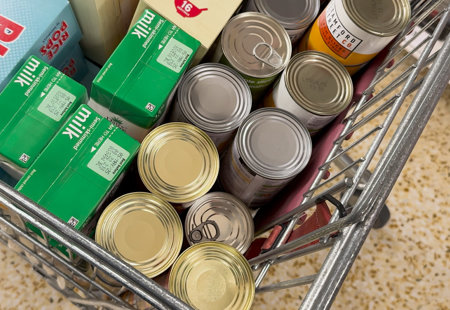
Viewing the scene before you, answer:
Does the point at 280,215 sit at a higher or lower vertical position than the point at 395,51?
lower

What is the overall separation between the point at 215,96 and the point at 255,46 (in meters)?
0.11

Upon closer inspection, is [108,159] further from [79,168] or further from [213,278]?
[213,278]

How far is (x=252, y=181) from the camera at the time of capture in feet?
2.60

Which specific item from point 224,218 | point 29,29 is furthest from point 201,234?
point 29,29

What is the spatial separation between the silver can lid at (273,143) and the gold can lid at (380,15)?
7.7 inches

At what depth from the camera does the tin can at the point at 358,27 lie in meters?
0.79

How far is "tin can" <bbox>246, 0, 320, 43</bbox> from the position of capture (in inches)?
34.9

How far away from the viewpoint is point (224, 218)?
845 millimetres

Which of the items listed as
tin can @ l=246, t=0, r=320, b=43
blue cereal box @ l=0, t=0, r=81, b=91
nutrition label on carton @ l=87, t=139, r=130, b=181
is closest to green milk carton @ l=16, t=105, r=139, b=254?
nutrition label on carton @ l=87, t=139, r=130, b=181

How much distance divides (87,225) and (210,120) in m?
0.26

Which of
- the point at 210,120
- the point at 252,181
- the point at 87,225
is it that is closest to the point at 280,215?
the point at 252,181

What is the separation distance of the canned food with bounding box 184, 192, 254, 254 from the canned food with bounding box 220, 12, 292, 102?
0.21m

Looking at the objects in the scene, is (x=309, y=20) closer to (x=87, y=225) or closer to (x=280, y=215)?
(x=280, y=215)

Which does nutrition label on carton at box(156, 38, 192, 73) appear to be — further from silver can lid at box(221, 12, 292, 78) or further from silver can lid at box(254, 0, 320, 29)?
silver can lid at box(254, 0, 320, 29)
